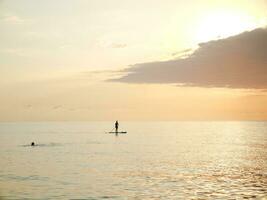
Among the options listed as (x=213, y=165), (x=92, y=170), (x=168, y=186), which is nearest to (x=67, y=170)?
(x=92, y=170)

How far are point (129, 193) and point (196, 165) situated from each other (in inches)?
695

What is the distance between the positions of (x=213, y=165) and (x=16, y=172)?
66.3ft

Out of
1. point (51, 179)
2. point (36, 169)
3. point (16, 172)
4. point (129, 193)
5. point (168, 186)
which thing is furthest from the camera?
point (36, 169)

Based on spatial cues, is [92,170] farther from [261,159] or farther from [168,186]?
[261,159]

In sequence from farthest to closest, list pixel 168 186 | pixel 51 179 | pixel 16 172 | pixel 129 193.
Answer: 1. pixel 16 172
2. pixel 51 179
3. pixel 168 186
4. pixel 129 193

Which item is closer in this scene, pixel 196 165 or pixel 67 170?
pixel 67 170

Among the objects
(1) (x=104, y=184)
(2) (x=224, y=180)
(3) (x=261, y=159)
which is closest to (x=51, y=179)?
(1) (x=104, y=184)

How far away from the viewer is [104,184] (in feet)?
104

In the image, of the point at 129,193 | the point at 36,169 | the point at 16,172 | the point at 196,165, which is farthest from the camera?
the point at 196,165

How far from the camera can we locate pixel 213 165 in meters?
45.7

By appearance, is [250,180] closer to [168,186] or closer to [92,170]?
[168,186]

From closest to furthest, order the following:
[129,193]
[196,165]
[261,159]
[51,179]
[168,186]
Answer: [129,193], [168,186], [51,179], [196,165], [261,159]

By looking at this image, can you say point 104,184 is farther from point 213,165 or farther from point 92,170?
point 213,165

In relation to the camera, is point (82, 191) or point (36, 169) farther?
point (36, 169)
